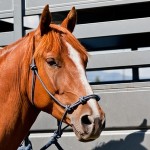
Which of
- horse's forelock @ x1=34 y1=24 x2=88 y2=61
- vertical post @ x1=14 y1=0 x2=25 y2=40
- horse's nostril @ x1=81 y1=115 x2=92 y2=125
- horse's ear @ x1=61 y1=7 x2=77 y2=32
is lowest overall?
horse's nostril @ x1=81 y1=115 x2=92 y2=125

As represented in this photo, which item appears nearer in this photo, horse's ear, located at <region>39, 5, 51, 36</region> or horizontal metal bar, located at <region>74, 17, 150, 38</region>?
horse's ear, located at <region>39, 5, 51, 36</region>

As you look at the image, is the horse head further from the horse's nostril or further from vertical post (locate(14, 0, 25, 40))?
vertical post (locate(14, 0, 25, 40))

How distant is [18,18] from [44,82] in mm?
1298

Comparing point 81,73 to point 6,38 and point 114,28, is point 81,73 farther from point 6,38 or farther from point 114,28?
point 6,38

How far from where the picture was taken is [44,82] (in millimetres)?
2475

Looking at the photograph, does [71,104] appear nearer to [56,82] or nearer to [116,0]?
[56,82]

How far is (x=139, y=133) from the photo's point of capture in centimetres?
319

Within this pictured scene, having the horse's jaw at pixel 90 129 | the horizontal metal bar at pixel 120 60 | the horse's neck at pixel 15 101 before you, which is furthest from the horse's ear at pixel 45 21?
the horizontal metal bar at pixel 120 60

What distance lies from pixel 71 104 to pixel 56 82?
0.15m

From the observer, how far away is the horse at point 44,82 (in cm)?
235

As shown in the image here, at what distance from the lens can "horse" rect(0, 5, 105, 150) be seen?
2.35 metres

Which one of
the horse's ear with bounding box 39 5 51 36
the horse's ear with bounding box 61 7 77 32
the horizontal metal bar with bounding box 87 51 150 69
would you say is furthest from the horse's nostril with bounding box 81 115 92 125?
the horizontal metal bar with bounding box 87 51 150 69

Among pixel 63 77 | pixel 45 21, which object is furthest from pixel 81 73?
pixel 45 21

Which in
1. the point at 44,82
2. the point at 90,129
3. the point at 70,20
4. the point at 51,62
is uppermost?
the point at 70,20
